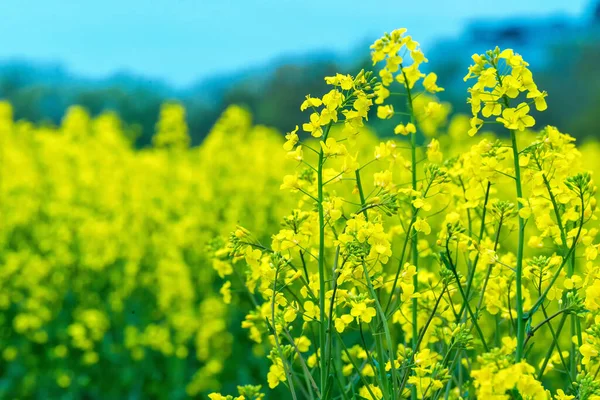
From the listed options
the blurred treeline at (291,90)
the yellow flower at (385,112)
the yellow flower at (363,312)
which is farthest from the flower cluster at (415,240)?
the blurred treeline at (291,90)

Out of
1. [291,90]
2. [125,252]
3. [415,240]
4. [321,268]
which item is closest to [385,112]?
[415,240]

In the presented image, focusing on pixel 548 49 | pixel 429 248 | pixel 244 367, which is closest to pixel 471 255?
pixel 429 248

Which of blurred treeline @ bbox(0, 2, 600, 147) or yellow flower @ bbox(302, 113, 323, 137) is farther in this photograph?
blurred treeline @ bbox(0, 2, 600, 147)

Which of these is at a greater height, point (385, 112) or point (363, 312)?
point (385, 112)

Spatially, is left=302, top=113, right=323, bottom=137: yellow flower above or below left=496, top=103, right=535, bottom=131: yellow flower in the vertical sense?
below

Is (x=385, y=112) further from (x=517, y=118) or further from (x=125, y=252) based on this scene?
(x=125, y=252)

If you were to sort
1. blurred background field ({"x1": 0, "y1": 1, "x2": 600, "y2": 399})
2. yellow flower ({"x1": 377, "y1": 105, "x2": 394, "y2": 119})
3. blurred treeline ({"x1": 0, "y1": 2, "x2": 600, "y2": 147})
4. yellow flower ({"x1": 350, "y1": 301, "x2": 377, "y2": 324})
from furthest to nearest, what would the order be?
blurred treeline ({"x1": 0, "y1": 2, "x2": 600, "y2": 147}) → blurred background field ({"x1": 0, "y1": 1, "x2": 600, "y2": 399}) → yellow flower ({"x1": 377, "y1": 105, "x2": 394, "y2": 119}) → yellow flower ({"x1": 350, "y1": 301, "x2": 377, "y2": 324})

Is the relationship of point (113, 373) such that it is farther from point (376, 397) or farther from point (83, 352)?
point (376, 397)

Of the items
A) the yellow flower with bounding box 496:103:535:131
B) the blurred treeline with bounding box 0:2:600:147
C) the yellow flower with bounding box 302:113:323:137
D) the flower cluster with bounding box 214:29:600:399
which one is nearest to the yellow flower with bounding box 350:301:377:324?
the flower cluster with bounding box 214:29:600:399

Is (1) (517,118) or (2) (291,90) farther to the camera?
(2) (291,90)

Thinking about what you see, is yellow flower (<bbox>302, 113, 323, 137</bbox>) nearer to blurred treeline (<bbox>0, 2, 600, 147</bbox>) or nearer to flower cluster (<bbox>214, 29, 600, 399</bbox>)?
flower cluster (<bbox>214, 29, 600, 399</bbox>)

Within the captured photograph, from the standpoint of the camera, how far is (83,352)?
20.3 ft

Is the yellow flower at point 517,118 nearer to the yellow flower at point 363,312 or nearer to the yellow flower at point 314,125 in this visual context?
the yellow flower at point 314,125

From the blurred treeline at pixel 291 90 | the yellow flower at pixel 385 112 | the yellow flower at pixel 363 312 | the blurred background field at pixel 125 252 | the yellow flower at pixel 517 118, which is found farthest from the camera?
the blurred treeline at pixel 291 90
